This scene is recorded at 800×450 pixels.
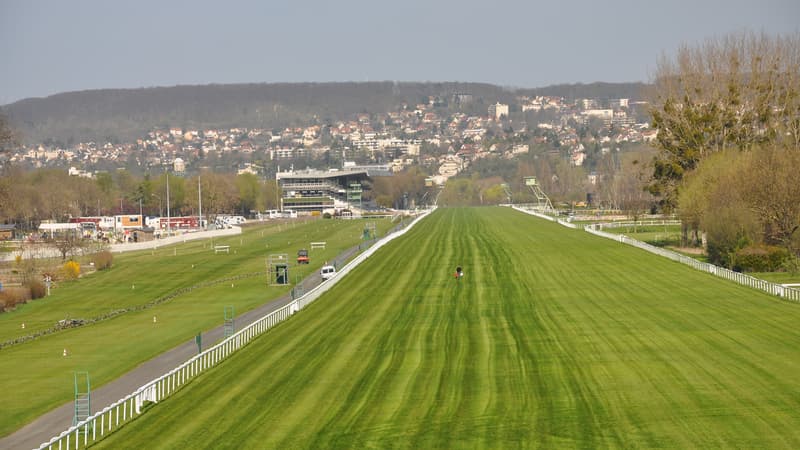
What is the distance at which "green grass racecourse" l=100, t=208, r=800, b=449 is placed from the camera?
21.4 meters

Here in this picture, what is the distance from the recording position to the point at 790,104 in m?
75.6

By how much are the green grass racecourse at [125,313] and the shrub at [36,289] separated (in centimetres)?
83

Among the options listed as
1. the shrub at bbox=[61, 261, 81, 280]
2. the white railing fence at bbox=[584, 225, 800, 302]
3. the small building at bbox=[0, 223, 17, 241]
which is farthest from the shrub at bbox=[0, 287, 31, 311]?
the small building at bbox=[0, 223, 17, 241]

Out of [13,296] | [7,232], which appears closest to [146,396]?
[13,296]

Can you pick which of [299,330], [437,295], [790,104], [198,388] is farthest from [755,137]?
[198,388]

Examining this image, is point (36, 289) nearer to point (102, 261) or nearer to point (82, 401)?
point (102, 261)

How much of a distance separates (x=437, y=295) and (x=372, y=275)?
34.3 ft

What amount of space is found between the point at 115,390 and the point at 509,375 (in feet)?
35.1

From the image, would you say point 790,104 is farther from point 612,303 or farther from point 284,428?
point 284,428

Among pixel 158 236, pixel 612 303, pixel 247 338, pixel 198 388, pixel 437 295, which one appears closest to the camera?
pixel 198 388

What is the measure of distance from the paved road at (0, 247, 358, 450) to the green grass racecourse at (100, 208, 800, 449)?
7.02ft

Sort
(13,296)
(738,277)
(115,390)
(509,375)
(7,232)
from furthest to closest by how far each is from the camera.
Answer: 1. (7,232)
2. (13,296)
3. (738,277)
4. (115,390)
5. (509,375)

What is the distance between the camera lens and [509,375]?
2747 cm

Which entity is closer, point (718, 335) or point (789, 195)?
point (718, 335)
